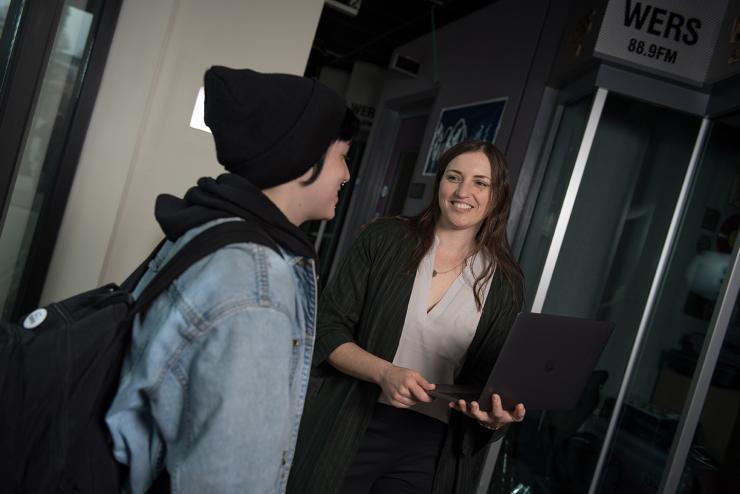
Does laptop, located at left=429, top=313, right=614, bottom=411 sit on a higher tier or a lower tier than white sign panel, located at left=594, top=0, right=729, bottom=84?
lower

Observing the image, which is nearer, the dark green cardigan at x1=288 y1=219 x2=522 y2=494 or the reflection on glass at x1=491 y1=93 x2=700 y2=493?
the dark green cardigan at x1=288 y1=219 x2=522 y2=494

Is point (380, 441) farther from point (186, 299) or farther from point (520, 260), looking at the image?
point (520, 260)

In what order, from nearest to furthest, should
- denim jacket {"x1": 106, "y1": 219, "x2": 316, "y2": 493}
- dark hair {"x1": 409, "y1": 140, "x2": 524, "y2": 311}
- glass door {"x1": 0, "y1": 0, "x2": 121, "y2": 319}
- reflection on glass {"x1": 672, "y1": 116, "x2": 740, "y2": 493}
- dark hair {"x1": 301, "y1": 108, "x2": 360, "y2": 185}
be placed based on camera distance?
1. denim jacket {"x1": 106, "y1": 219, "x2": 316, "y2": 493}
2. dark hair {"x1": 301, "y1": 108, "x2": 360, "y2": 185}
3. dark hair {"x1": 409, "y1": 140, "x2": 524, "y2": 311}
4. glass door {"x1": 0, "y1": 0, "x2": 121, "y2": 319}
5. reflection on glass {"x1": 672, "y1": 116, "x2": 740, "y2": 493}

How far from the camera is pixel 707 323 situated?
302 cm

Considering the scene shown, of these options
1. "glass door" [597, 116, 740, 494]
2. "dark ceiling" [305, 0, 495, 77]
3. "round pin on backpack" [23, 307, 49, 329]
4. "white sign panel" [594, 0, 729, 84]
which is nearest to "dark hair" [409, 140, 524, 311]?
"round pin on backpack" [23, 307, 49, 329]

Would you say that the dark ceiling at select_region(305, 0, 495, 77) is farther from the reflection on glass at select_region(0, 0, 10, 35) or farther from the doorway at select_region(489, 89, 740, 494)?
the reflection on glass at select_region(0, 0, 10, 35)

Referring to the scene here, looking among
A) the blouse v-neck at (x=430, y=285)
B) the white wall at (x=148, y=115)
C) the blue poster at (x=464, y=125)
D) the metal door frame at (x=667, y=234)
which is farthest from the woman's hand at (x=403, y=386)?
the blue poster at (x=464, y=125)

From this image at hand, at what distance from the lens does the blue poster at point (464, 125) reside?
181 inches

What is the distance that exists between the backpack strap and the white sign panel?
2.69m

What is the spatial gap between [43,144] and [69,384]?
6.69ft

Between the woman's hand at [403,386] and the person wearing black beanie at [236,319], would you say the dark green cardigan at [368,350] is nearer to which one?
the woman's hand at [403,386]

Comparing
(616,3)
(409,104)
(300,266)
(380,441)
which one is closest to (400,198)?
(409,104)

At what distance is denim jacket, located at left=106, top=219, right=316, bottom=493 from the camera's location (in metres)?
0.87

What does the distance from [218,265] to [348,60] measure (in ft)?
26.8
